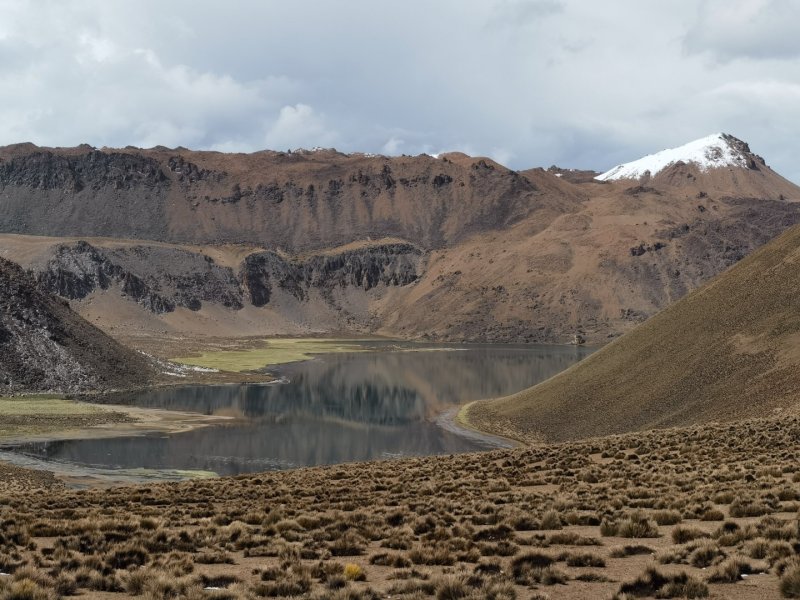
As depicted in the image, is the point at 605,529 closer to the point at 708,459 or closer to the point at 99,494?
the point at 708,459

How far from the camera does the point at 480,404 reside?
89500 mm

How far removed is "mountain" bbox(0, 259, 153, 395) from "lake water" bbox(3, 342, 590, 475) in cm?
623

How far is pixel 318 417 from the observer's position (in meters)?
86.8

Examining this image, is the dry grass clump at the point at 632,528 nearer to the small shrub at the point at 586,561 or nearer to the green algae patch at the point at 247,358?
the small shrub at the point at 586,561

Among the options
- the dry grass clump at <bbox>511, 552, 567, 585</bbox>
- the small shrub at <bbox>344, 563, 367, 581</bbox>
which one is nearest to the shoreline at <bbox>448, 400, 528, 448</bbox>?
the dry grass clump at <bbox>511, 552, 567, 585</bbox>

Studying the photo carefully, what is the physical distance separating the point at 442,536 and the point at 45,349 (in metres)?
89.7

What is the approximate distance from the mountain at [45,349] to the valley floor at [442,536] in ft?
224

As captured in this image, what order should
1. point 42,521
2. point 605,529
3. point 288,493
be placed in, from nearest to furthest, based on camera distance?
point 605,529 < point 42,521 < point 288,493

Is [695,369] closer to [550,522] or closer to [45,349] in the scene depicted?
[550,522]

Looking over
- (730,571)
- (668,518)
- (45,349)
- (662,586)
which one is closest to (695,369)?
(668,518)

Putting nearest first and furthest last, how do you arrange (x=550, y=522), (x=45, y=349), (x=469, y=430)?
(x=550, y=522)
(x=469, y=430)
(x=45, y=349)

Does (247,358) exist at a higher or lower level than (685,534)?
higher

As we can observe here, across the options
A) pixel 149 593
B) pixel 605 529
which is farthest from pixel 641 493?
pixel 149 593

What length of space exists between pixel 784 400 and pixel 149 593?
157 ft
